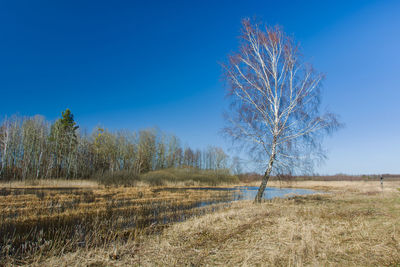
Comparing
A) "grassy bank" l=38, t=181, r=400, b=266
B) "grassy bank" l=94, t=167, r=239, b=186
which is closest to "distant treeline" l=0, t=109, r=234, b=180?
"grassy bank" l=94, t=167, r=239, b=186

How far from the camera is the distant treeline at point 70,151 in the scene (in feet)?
115

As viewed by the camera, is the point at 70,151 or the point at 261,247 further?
the point at 70,151

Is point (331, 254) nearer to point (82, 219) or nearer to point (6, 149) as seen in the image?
point (82, 219)

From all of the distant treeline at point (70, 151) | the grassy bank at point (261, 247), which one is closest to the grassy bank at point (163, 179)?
the distant treeline at point (70, 151)

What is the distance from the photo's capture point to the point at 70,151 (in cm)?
4028

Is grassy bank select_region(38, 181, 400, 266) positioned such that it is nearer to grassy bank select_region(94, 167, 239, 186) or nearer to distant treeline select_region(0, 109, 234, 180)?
grassy bank select_region(94, 167, 239, 186)

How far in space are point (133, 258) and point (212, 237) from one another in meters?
2.17

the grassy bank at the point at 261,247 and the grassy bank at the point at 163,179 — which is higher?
the grassy bank at the point at 261,247

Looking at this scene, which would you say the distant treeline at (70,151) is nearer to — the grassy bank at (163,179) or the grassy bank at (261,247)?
the grassy bank at (163,179)

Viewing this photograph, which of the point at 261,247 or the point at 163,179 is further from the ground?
the point at 261,247

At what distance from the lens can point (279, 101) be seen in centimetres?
1147

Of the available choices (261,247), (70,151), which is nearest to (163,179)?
(70,151)

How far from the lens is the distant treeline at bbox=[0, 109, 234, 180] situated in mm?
35094

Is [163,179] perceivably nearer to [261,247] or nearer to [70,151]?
[70,151]
